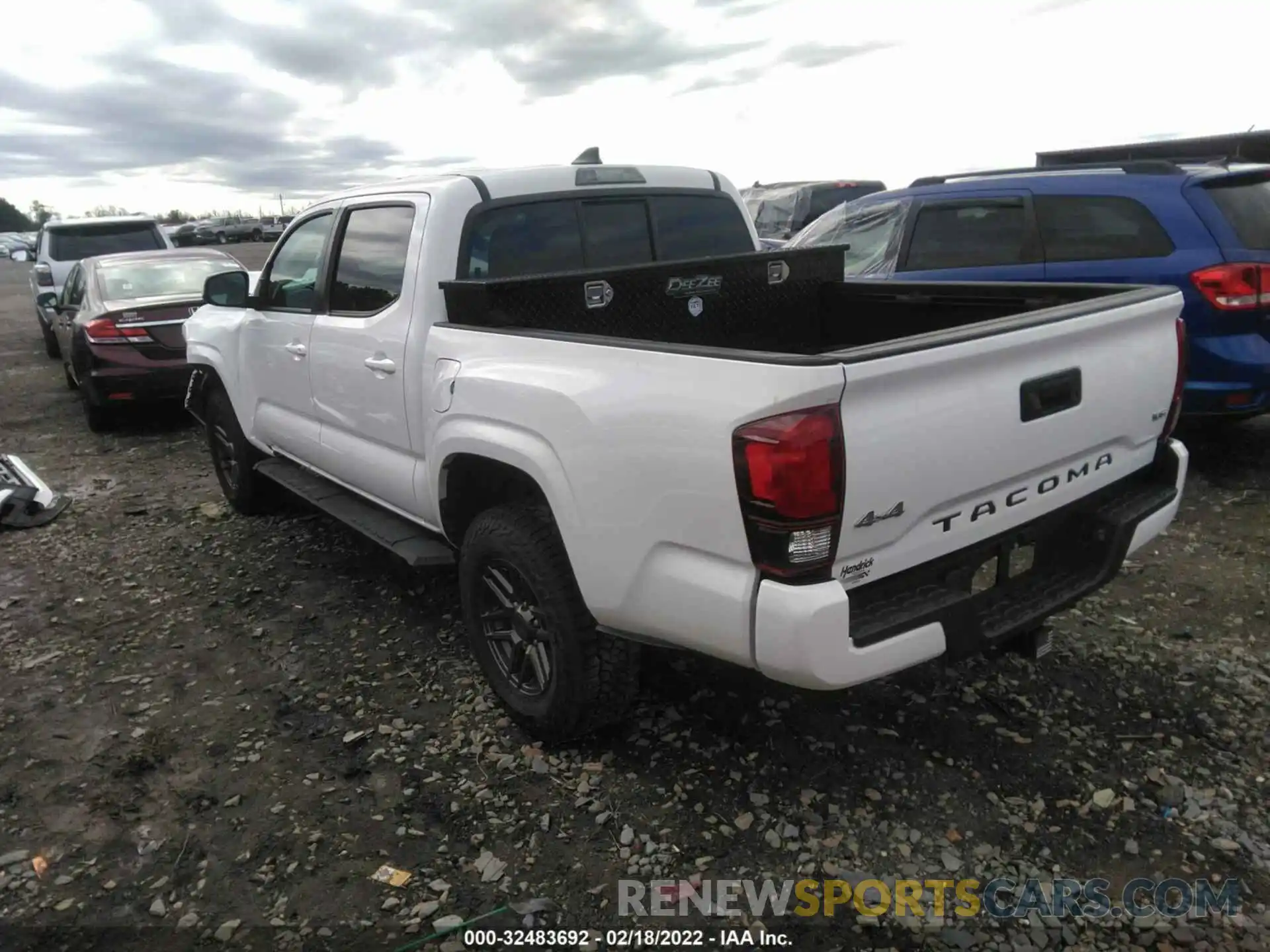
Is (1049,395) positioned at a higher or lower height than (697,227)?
lower

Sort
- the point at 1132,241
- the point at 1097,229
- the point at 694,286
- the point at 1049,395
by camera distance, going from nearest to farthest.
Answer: the point at 1049,395, the point at 694,286, the point at 1132,241, the point at 1097,229

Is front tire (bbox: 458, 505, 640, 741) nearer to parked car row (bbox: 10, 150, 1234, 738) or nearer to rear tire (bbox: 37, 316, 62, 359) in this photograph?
parked car row (bbox: 10, 150, 1234, 738)

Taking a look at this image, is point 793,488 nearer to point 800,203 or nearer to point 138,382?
point 138,382

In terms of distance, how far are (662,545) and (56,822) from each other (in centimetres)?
220

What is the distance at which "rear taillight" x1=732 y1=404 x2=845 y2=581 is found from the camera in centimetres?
217

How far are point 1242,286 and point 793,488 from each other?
4.10 meters

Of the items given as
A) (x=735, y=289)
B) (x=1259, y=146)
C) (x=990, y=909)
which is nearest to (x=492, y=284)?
(x=735, y=289)

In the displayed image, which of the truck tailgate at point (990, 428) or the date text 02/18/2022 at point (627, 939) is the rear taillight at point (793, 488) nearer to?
the truck tailgate at point (990, 428)

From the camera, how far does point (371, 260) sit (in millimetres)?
3971

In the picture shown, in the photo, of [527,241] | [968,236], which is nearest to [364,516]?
[527,241]

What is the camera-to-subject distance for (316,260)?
4.53m

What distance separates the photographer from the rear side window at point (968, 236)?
5918 mm

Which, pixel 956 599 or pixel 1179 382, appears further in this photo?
pixel 1179 382

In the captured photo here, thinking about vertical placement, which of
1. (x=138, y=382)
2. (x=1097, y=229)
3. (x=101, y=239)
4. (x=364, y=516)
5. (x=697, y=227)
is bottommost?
(x=364, y=516)
